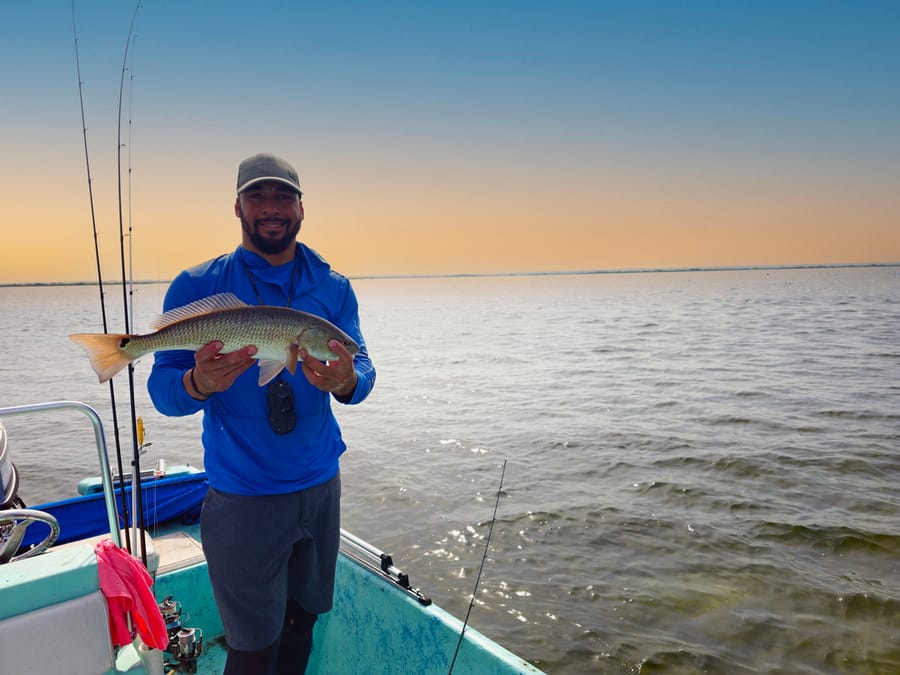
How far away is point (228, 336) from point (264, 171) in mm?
838

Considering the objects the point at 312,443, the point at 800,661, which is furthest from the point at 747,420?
the point at 312,443

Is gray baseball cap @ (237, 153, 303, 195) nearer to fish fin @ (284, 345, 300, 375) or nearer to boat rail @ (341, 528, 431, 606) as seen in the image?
fish fin @ (284, 345, 300, 375)

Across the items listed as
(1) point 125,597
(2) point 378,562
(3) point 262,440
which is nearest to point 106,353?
(3) point 262,440

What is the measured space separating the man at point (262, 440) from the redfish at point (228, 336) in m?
0.09

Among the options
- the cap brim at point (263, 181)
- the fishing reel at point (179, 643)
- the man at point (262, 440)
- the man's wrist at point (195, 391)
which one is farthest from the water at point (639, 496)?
the cap brim at point (263, 181)

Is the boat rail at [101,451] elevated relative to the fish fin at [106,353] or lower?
lower

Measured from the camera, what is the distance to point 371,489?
33.5 ft

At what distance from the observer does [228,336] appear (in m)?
2.75

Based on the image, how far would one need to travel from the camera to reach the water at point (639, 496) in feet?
21.0

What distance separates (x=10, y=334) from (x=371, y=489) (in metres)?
37.0

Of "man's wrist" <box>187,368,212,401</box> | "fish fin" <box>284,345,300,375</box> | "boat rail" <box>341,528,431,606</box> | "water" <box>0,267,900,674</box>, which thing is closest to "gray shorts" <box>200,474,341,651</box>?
"man's wrist" <box>187,368,212,401</box>

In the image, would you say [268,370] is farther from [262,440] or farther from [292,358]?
[262,440]

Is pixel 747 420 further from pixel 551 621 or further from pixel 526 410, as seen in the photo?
pixel 551 621

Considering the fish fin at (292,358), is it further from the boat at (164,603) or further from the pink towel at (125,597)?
the pink towel at (125,597)
